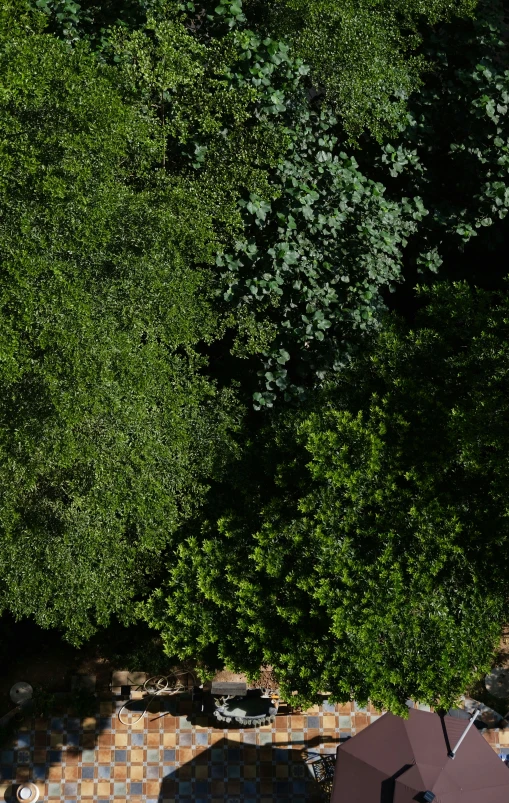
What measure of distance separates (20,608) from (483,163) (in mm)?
12362

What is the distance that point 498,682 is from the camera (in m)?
17.9

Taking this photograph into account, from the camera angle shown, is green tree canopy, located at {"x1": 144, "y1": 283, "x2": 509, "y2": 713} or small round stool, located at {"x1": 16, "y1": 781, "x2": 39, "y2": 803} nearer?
green tree canopy, located at {"x1": 144, "y1": 283, "x2": 509, "y2": 713}

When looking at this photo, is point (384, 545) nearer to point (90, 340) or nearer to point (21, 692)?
point (90, 340)

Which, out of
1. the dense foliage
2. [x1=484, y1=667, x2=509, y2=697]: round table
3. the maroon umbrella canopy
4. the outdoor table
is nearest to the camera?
the dense foliage

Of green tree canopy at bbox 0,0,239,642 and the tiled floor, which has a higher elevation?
green tree canopy at bbox 0,0,239,642

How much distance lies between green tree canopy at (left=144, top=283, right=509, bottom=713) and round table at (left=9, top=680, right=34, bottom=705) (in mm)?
5331

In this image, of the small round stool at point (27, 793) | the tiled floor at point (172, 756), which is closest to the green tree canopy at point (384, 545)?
the tiled floor at point (172, 756)

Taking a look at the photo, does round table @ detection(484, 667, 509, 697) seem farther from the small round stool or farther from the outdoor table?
the small round stool

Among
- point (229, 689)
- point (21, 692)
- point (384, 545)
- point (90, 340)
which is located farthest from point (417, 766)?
point (90, 340)

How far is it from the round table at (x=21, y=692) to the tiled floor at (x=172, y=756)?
54cm

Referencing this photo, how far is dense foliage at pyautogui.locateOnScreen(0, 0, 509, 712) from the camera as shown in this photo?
1233cm

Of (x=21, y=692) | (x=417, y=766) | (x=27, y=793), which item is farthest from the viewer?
(x=21, y=692)

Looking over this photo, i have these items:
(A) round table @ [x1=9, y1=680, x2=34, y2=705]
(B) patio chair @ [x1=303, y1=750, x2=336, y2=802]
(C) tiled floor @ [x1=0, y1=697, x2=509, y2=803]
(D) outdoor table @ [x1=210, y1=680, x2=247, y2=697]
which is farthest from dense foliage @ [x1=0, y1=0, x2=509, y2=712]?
(B) patio chair @ [x1=303, y1=750, x2=336, y2=802]

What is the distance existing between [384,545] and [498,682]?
6837 mm
